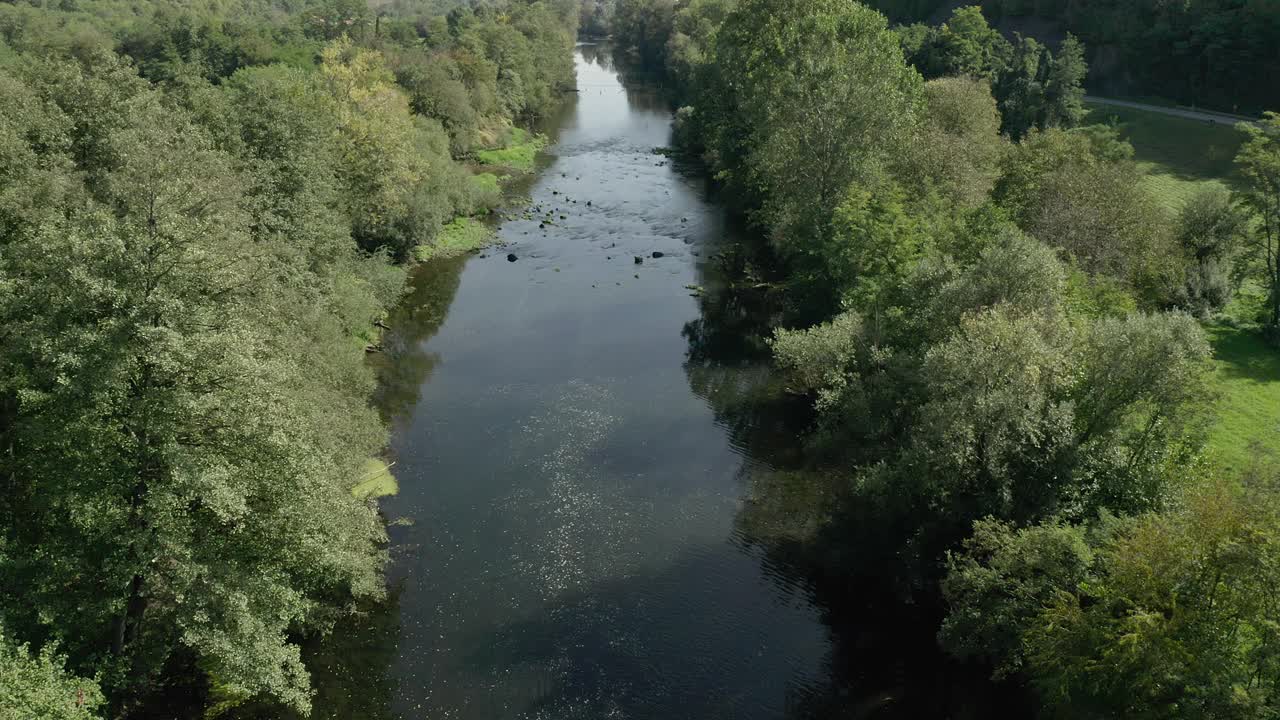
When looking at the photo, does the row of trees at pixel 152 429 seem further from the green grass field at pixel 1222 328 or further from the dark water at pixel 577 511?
the green grass field at pixel 1222 328

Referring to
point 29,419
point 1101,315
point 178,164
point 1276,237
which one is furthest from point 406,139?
point 1276,237

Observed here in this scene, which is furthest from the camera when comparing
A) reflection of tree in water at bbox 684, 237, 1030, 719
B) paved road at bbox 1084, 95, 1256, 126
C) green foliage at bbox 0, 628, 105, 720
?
paved road at bbox 1084, 95, 1256, 126

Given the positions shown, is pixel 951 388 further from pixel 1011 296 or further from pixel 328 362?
pixel 328 362

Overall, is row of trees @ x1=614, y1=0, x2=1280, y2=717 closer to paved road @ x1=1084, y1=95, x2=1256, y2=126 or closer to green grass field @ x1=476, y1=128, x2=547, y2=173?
paved road @ x1=1084, y1=95, x2=1256, y2=126

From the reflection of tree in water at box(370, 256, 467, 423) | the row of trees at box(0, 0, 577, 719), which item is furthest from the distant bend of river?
the row of trees at box(0, 0, 577, 719)

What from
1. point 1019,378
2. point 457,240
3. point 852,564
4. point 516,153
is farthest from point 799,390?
point 516,153

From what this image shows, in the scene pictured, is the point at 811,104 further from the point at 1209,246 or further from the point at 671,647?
the point at 671,647
